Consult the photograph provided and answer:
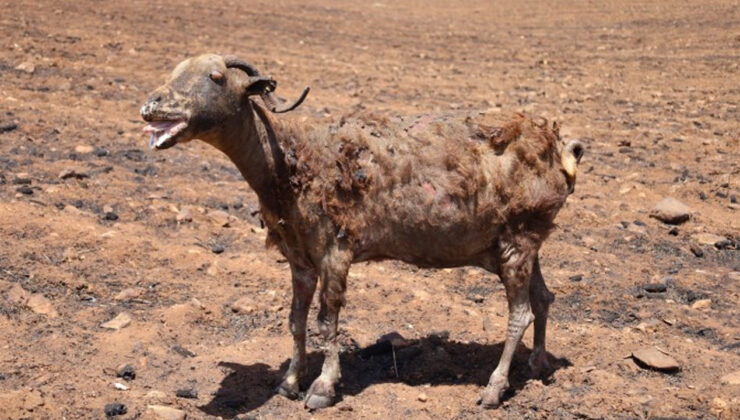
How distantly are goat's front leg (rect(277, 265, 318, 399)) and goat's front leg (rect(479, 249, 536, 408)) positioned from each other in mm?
1345


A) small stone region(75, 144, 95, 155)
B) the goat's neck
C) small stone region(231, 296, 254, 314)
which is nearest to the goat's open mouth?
the goat's neck

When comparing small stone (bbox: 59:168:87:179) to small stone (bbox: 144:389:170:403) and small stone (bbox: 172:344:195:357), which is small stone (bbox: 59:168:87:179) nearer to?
small stone (bbox: 172:344:195:357)

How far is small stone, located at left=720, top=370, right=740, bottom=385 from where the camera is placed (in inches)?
254

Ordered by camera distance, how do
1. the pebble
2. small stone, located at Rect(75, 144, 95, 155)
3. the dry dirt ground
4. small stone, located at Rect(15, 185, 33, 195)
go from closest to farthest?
the dry dirt ground, the pebble, small stone, located at Rect(15, 185, 33, 195), small stone, located at Rect(75, 144, 95, 155)

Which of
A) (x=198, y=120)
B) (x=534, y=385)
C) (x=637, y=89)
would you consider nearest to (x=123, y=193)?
(x=198, y=120)

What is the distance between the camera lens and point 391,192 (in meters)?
6.29

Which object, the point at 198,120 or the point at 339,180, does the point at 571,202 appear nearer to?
the point at 339,180

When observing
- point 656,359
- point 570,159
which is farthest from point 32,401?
point 656,359

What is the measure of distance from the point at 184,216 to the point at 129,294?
192cm

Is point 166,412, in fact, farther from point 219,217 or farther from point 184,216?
point 219,217

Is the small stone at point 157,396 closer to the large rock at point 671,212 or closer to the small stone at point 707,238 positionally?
the small stone at point 707,238

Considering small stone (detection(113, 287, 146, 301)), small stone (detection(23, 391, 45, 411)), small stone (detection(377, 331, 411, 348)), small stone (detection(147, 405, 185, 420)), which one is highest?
small stone (detection(23, 391, 45, 411))

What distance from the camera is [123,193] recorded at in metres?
10.3

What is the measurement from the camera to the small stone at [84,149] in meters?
11.5
